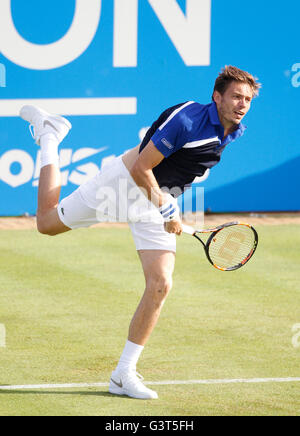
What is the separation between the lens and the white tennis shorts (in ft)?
18.4

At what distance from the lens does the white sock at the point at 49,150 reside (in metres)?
6.61

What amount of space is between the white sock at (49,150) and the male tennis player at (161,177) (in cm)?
80

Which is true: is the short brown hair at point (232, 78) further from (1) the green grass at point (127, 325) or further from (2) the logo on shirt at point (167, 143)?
(1) the green grass at point (127, 325)

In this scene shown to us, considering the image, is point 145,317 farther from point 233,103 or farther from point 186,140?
point 233,103

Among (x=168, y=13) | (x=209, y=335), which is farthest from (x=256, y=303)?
(x=168, y=13)

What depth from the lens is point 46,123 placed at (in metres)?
7.04

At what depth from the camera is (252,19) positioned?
12148 millimetres

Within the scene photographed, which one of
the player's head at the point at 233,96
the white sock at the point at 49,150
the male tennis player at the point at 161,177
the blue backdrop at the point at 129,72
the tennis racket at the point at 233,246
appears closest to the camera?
the male tennis player at the point at 161,177

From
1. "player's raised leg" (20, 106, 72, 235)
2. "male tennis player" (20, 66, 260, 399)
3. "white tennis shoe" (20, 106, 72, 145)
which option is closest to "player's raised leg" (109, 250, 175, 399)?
"male tennis player" (20, 66, 260, 399)

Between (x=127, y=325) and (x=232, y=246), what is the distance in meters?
1.36

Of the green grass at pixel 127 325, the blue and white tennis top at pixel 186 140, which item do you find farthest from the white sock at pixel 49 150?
the green grass at pixel 127 325

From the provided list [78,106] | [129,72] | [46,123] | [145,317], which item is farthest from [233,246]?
[129,72]

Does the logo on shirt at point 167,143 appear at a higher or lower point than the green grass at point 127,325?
higher
